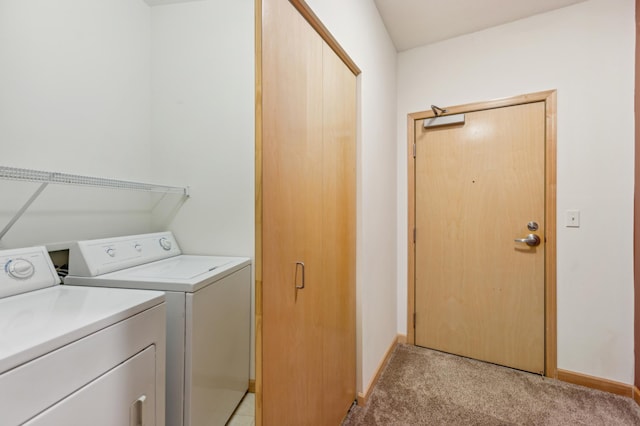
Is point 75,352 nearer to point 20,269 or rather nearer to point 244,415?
point 20,269

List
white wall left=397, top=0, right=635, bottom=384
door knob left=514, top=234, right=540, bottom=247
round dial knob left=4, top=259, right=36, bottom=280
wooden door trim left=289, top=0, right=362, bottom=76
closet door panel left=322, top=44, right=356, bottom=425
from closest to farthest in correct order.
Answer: round dial knob left=4, top=259, right=36, bottom=280 < wooden door trim left=289, top=0, right=362, bottom=76 < closet door panel left=322, top=44, right=356, bottom=425 < white wall left=397, top=0, right=635, bottom=384 < door knob left=514, top=234, right=540, bottom=247

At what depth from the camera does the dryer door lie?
634 mm

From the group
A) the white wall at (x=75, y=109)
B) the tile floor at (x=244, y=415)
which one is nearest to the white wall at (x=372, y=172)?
the tile floor at (x=244, y=415)

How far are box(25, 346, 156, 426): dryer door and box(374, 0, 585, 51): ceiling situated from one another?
96.3 inches

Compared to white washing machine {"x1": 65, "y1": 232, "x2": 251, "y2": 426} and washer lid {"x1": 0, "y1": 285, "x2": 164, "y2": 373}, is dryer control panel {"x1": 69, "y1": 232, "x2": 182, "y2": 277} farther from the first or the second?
washer lid {"x1": 0, "y1": 285, "x2": 164, "y2": 373}

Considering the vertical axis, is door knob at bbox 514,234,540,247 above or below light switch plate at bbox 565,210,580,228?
below

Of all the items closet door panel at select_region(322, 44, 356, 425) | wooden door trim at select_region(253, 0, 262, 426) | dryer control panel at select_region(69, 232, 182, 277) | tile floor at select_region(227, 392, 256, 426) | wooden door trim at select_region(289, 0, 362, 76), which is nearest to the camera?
wooden door trim at select_region(253, 0, 262, 426)

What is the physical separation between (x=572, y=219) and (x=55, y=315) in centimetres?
276

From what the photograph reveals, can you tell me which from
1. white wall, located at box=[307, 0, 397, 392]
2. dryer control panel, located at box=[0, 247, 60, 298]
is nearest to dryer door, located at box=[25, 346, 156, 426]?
dryer control panel, located at box=[0, 247, 60, 298]

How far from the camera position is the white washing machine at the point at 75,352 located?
57 centimetres

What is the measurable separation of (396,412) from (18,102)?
8.38 ft

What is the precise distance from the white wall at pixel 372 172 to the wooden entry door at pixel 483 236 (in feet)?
1.05

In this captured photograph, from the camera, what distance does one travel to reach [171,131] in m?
2.08

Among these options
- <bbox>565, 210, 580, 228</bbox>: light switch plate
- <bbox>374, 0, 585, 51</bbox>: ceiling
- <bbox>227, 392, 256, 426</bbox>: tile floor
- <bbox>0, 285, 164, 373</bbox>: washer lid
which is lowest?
<bbox>227, 392, 256, 426</bbox>: tile floor
